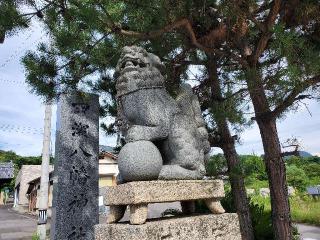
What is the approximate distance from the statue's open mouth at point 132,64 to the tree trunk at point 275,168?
2.34 m

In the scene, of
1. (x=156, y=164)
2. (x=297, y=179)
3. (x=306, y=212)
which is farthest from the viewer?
(x=297, y=179)

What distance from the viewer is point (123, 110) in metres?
2.78

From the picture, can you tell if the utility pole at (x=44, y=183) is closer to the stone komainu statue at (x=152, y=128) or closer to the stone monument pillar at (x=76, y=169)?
the stone monument pillar at (x=76, y=169)

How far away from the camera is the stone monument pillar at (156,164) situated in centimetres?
233

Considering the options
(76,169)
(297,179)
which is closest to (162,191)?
(76,169)

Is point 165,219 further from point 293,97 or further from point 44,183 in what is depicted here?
point 44,183

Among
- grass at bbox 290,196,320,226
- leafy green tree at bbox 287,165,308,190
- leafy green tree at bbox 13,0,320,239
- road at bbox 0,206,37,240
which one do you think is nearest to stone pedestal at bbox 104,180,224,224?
leafy green tree at bbox 13,0,320,239

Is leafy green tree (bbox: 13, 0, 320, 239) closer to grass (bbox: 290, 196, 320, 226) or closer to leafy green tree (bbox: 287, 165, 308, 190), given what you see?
grass (bbox: 290, 196, 320, 226)

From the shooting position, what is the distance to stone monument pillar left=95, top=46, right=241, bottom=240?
2328 mm

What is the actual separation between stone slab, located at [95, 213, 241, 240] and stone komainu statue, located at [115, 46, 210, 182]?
31cm

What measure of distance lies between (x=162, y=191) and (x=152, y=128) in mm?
469

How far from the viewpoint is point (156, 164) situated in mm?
2451

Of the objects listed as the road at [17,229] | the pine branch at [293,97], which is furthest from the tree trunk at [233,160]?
the road at [17,229]

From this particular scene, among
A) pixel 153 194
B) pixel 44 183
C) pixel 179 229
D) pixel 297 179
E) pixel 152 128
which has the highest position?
pixel 297 179
